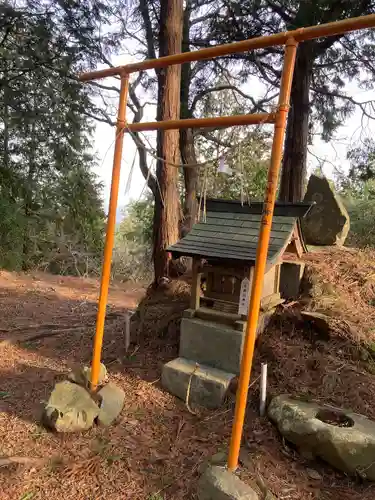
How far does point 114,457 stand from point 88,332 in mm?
2873

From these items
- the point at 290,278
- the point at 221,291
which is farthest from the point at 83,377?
the point at 290,278

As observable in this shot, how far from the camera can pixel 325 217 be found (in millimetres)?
5781

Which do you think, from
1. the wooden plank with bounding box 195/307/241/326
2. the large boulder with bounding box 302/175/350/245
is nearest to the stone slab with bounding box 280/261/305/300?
the wooden plank with bounding box 195/307/241/326

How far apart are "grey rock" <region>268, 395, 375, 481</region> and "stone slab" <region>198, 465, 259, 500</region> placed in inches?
23.7

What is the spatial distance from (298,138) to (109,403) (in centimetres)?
526

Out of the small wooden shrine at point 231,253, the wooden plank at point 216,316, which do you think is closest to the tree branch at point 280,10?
the small wooden shrine at point 231,253

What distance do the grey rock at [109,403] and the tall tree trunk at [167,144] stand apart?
186cm

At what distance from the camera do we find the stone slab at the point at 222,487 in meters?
2.43

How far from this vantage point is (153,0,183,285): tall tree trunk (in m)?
5.07

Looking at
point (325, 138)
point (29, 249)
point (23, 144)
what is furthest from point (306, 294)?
point (29, 249)

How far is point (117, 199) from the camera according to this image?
139 inches

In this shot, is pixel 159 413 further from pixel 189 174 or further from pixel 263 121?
pixel 189 174

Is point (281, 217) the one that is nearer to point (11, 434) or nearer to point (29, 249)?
point (11, 434)

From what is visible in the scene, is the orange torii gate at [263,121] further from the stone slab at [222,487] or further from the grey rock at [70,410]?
the grey rock at [70,410]
